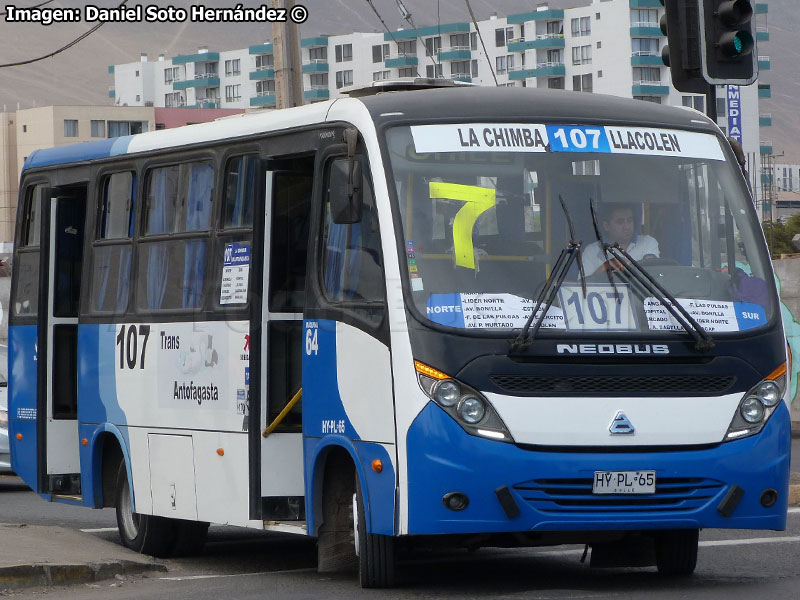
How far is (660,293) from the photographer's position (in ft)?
30.2

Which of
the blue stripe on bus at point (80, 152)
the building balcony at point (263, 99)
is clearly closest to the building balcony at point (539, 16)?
the building balcony at point (263, 99)

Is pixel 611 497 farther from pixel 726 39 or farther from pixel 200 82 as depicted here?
pixel 200 82

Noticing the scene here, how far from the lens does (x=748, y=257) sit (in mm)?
9695

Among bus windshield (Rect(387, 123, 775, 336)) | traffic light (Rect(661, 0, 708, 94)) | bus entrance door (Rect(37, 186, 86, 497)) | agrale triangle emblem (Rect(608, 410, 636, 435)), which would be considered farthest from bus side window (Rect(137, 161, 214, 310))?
traffic light (Rect(661, 0, 708, 94))

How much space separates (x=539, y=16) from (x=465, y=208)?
153488mm

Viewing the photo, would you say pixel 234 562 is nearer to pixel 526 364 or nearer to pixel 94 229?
pixel 94 229

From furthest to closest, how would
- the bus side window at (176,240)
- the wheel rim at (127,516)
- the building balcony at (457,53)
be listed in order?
1. the building balcony at (457,53)
2. the wheel rim at (127,516)
3. the bus side window at (176,240)

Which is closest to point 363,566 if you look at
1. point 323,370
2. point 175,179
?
point 323,370

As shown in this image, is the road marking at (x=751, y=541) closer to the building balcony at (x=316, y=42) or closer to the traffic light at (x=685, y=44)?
the traffic light at (x=685, y=44)

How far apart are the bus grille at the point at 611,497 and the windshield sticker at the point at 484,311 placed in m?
0.85

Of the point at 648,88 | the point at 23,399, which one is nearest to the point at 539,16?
the point at 648,88

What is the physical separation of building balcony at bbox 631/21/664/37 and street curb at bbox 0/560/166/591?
13874 cm

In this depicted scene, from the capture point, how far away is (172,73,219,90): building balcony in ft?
623

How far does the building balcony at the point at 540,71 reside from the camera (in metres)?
158
